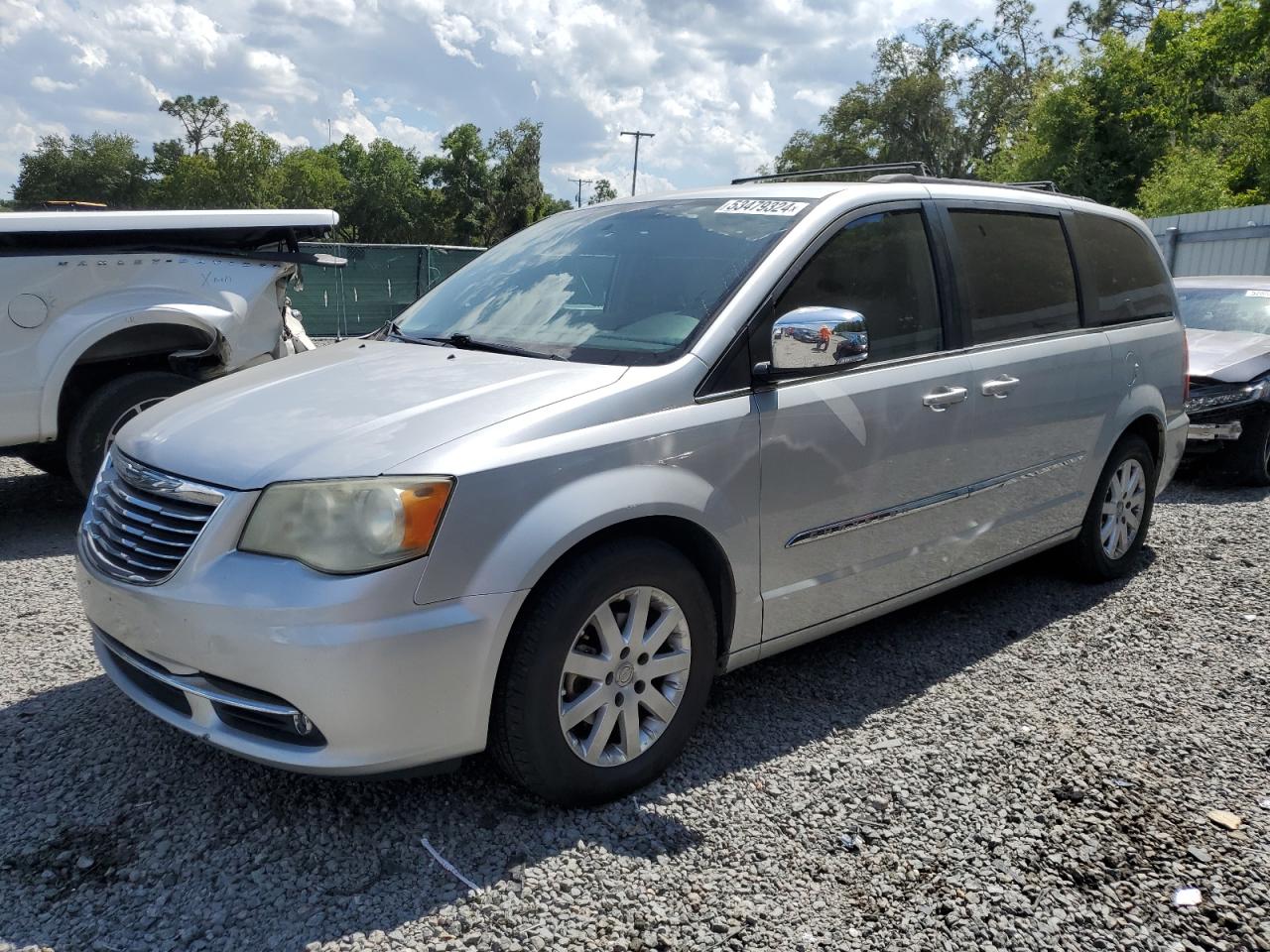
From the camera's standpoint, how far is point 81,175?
8550 centimetres

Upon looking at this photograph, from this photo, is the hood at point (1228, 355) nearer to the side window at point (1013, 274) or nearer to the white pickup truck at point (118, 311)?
the side window at point (1013, 274)

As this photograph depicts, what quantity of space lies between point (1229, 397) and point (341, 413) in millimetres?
7026

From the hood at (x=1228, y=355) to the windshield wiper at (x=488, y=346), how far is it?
6.12 m

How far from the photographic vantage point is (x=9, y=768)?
3.13 meters

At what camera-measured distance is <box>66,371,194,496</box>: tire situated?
19.2ft

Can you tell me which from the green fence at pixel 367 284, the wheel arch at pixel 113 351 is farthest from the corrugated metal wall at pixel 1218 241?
the wheel arch at pixel 113 351

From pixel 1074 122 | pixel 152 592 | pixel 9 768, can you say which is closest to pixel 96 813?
pixel 9 768

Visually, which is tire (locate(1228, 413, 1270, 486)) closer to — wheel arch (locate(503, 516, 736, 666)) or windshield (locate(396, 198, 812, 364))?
windshield (locate(396, 198, 812, 364))

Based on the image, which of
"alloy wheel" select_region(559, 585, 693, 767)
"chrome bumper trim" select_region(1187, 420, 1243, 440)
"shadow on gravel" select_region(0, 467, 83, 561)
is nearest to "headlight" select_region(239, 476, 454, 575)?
"alloy wheel" select_region(559, 585, 693, 767)

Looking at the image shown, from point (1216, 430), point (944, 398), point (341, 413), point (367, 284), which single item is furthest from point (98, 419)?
point (367, 284)

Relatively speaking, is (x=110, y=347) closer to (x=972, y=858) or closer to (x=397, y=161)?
(x=972, y=858)

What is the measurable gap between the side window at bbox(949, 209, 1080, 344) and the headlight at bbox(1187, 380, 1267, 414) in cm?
369

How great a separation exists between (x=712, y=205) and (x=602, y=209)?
1.90ft

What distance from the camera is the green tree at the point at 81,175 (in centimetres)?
8500
